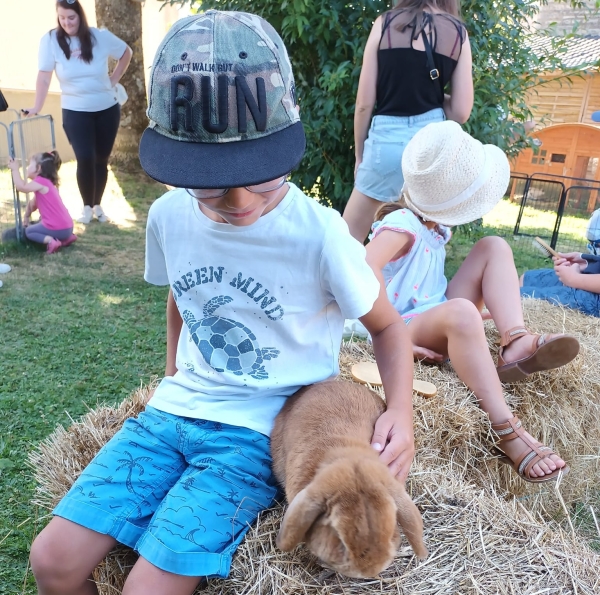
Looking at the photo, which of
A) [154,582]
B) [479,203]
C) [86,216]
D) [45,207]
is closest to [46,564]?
[154,582]

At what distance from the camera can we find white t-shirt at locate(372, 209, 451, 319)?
301 centimetres

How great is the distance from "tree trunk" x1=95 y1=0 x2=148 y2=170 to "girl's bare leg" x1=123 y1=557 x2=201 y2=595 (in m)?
8.79

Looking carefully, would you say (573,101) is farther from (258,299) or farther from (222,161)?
(222,161)

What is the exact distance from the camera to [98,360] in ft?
13.4

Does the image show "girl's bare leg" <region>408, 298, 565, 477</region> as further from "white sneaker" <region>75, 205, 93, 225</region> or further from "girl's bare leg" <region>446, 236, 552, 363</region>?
"white sneaker" <region>75, 205, 93, 225</region>

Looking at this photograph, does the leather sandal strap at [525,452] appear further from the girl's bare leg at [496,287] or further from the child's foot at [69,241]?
the child's foot at [69,241]

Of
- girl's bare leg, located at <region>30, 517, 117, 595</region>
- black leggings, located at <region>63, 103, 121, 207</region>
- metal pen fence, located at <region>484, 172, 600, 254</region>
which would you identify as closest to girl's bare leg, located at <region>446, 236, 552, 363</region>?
girl's bare leg, located at <region>30, 517, 117, 595</region>

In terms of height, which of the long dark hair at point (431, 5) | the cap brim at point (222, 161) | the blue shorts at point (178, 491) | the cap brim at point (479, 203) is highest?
the long dark hair at point (431, 5)

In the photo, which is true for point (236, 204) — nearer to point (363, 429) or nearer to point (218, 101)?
point (218, 101)

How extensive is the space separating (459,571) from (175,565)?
737 mm

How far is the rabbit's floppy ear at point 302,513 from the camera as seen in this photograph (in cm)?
136

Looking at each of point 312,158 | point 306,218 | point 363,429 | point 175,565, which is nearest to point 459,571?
point 363,429

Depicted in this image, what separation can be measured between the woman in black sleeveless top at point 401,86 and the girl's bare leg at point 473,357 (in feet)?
5.31

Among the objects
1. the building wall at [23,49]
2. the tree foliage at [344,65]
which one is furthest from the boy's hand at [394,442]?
the building wall at [23,49]
